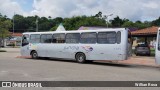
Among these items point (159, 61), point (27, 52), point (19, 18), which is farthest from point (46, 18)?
point (159, 61)

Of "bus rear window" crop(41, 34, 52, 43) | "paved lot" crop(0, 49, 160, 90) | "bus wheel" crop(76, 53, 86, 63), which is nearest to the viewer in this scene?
"paved lot" crop(0, 49, 160, 90)

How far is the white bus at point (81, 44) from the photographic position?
21625mm

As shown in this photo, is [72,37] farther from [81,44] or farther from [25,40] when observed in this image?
[25,40]

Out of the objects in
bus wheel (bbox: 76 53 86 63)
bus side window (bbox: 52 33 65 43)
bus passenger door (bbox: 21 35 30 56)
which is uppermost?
bus side window (bbox: 52 33 65 43)

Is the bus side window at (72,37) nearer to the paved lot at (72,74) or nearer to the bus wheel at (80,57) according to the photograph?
the bus wheel at (80,57)

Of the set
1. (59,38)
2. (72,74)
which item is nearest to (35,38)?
(59,38)

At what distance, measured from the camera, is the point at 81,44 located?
23.8 metres

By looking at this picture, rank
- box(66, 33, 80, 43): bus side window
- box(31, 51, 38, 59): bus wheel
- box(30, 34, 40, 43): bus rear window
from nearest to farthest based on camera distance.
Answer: box(66, 33, 80, 43): bus side window, box(30, 34, 40, 43): bus rear window, box(31, 51, 38, 59): bus wheel

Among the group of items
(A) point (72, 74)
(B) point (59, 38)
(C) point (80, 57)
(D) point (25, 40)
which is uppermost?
(B) point (59, 38)

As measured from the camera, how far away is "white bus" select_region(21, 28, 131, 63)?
21625mm

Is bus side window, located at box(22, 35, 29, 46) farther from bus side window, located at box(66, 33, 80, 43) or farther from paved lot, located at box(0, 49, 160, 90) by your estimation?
paved lot, located at box(0, 49, 160, 90)

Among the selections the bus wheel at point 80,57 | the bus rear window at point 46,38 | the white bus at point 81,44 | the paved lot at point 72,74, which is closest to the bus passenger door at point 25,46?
the white bus at point 81,44

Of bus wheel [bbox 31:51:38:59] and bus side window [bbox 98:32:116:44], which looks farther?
bus wheel [bbox 31:51:38:59]

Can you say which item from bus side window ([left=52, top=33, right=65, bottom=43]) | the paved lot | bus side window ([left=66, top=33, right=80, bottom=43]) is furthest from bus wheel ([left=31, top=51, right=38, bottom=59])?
the paved lot
